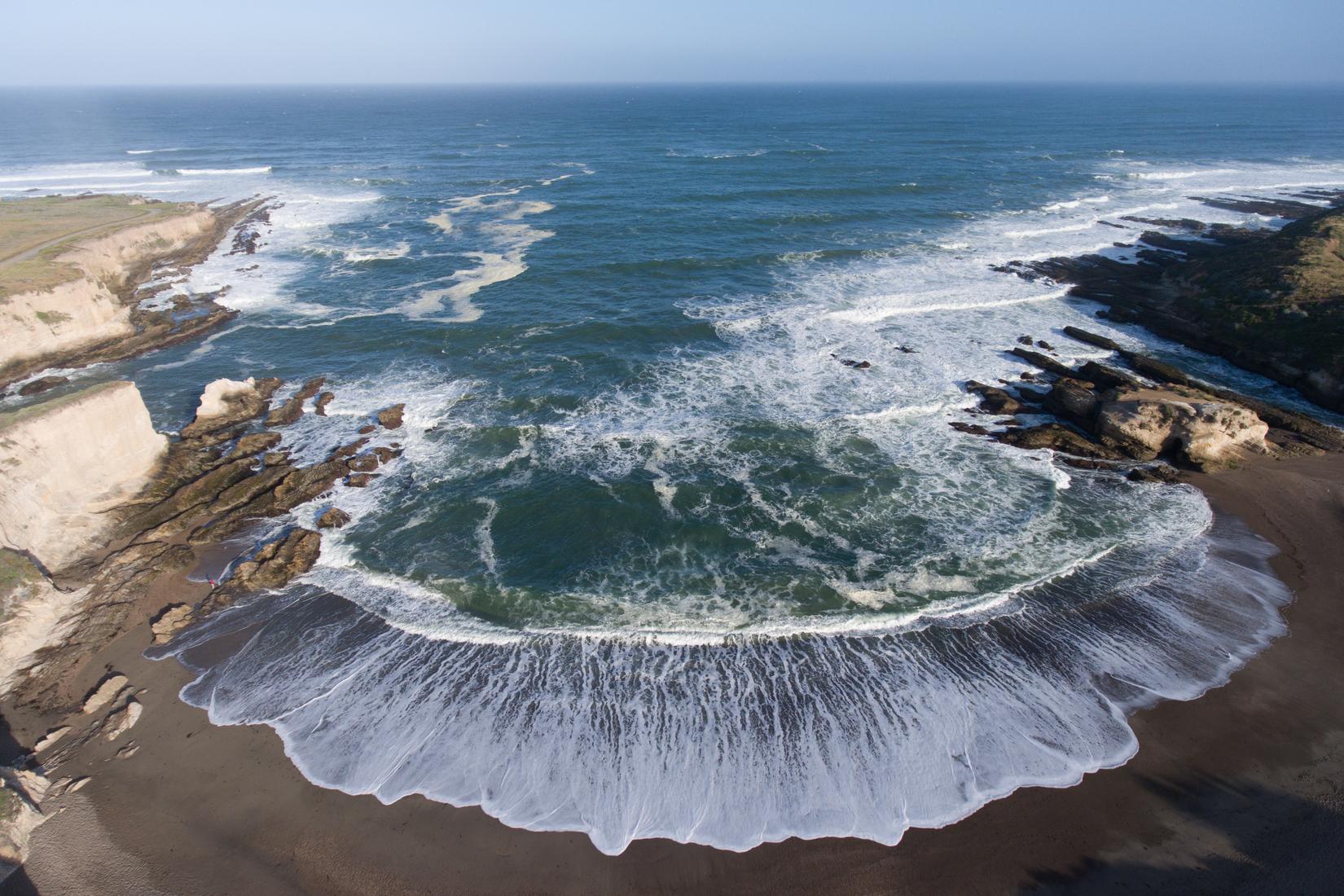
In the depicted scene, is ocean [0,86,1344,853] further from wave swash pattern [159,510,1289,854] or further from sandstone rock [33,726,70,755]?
sandstone rock [33,726,70,755]

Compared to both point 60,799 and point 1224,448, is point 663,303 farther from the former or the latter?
point 60,799

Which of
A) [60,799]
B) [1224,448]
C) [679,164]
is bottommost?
[60,799]

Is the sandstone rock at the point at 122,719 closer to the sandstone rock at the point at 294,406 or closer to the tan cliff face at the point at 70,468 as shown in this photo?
the tan cliff face at the point at 70,468

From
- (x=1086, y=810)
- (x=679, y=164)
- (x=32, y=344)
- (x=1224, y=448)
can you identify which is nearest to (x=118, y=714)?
(x=1086, y=810)

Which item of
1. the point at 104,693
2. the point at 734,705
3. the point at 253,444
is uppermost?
the point at 253,444

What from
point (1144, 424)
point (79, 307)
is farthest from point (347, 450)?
point (1144, 424)

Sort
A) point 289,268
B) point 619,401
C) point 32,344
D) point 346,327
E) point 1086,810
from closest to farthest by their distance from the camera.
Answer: point 1086,810
point 619,401
point 32,344
point 346,327
point 289,268

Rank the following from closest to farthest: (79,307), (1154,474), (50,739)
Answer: (50,739), (1154,474), (79,307)

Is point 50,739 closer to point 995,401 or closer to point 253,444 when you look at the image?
point 253,444

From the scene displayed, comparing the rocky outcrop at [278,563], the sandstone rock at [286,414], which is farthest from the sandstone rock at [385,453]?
the sandstone rock at [286,414]
